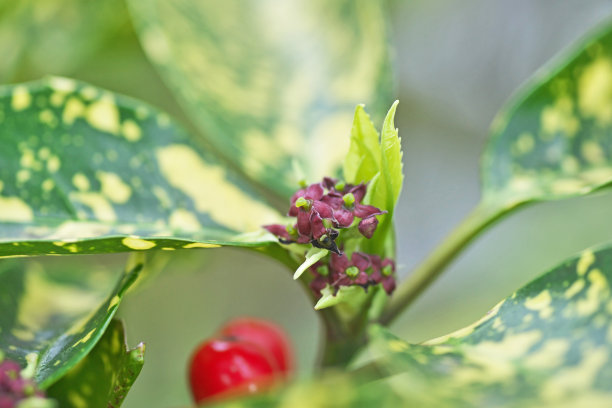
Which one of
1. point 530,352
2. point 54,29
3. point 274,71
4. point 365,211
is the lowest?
point 530,352

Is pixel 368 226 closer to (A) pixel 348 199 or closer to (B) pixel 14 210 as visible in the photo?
(A) pixel 348 199

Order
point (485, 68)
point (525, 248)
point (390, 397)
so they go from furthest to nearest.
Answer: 1. point (485, 68)
2. point (525, 248)
3. point (390, 397)

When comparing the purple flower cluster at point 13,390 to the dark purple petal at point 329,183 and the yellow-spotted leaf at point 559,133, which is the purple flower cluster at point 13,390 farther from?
the yellow-spotted leaf at point 559,133

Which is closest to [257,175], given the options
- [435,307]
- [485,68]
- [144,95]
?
[144,95]

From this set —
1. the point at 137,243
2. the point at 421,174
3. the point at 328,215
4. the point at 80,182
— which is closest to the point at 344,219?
the point at 328,215

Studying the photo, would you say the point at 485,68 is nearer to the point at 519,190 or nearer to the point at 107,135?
the point at 519,190

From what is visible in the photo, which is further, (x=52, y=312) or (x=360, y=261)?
(x=52, y=312)
